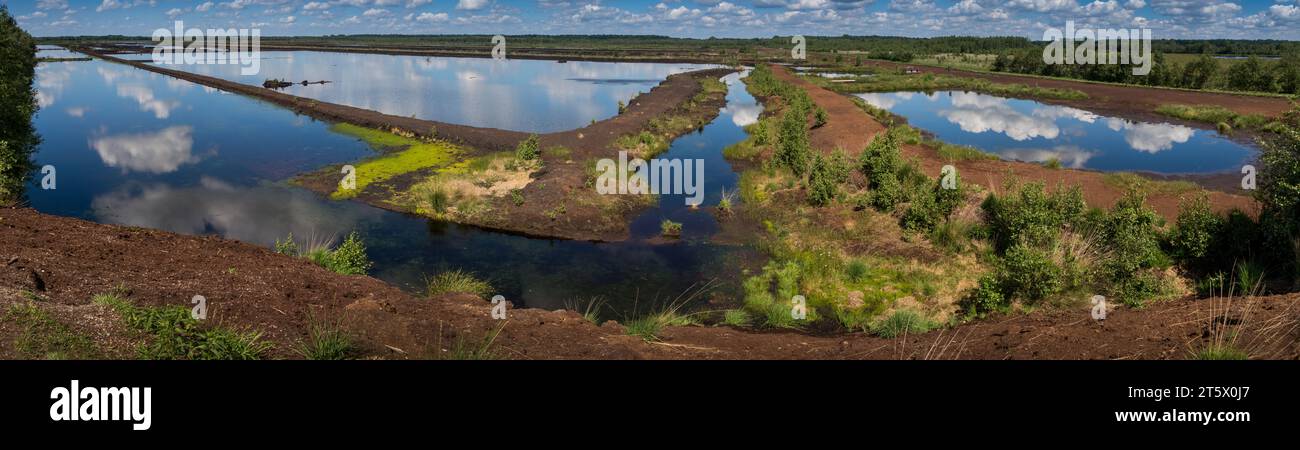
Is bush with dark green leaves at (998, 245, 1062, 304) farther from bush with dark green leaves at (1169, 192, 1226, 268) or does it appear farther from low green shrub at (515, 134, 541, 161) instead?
low green shrub at (515, 134, 541, 161)

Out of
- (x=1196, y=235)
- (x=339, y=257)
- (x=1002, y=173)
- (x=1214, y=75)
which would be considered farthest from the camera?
(x=1214, y=75)

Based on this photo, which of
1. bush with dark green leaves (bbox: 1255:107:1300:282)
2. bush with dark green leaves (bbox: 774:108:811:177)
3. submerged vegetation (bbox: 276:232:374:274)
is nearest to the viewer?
bush with dark green leaves (bbox: 1255:107:1300:282)

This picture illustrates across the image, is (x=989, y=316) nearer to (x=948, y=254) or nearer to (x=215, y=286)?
(x=948, y=254)

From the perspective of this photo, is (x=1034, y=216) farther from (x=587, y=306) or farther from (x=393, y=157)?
(x=393, y=157)

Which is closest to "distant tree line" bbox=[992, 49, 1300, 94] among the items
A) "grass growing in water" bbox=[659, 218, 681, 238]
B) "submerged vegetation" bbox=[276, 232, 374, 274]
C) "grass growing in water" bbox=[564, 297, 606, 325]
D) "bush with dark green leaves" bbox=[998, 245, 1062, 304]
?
"bush with dark green leaves" bbox=[998, 245, 1062, 304]

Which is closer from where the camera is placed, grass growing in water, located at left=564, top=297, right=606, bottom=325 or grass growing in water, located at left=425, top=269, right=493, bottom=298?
grass growing in water, located at left=564, top=297, right=606, bottom=325

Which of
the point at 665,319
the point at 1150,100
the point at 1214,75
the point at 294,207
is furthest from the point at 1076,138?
the point at 294,207

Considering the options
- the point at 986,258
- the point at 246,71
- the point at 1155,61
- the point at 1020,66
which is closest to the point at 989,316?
the point at 986,258
